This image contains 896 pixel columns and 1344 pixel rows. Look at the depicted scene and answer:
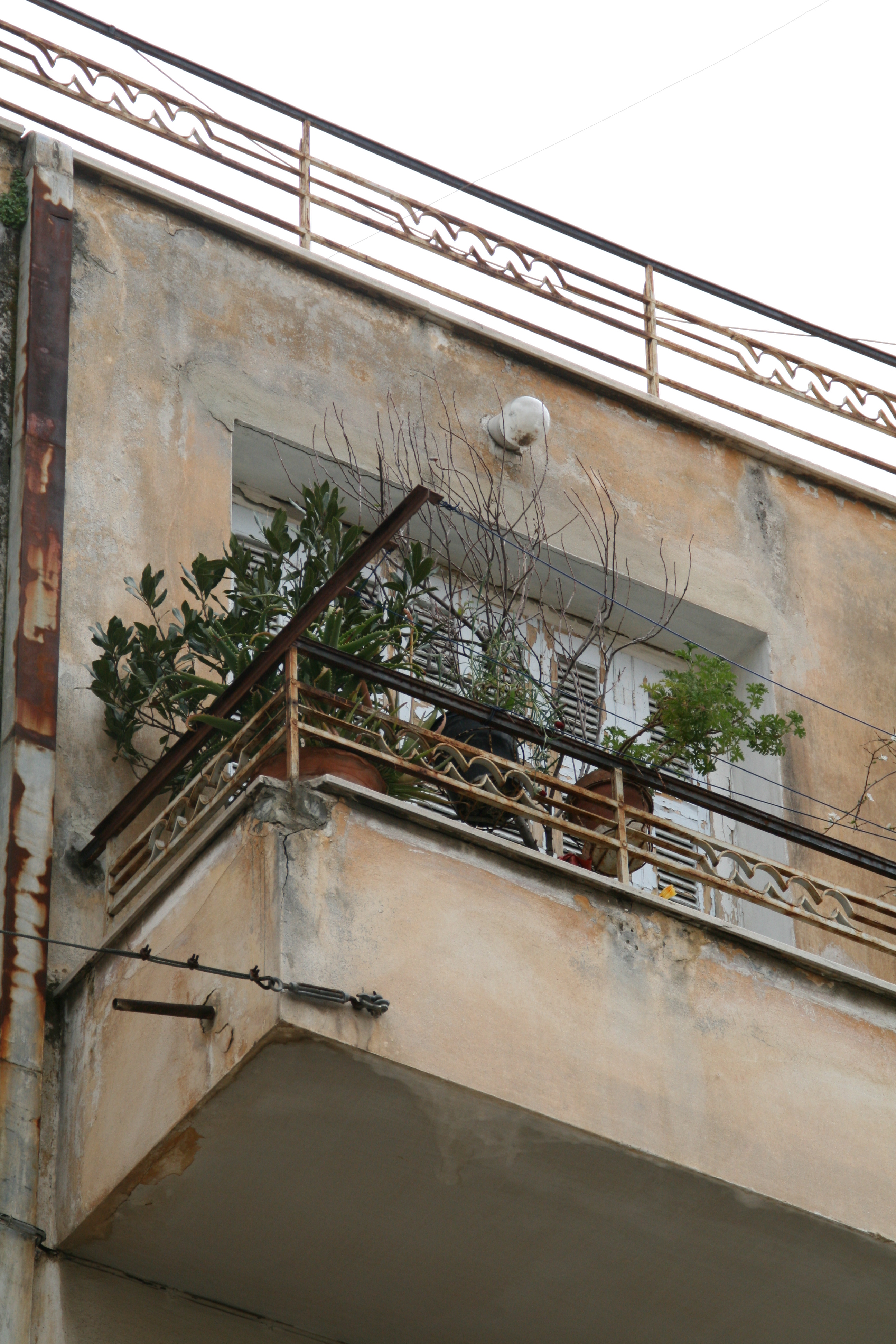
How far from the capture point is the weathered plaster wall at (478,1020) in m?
→ 6.80

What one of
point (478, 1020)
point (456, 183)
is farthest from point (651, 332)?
point (478, 1020)

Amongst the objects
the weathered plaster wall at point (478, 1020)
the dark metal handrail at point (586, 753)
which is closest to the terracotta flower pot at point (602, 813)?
the dark metal handrail at point (586, 753)

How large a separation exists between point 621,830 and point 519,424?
3582 mm

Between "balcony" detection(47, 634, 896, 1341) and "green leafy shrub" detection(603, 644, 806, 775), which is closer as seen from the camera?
"balcony" detection(47, 634, 896, 1341)

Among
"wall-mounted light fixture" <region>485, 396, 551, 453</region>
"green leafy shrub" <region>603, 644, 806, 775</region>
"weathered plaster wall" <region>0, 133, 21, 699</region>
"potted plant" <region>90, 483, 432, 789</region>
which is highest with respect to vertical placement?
"wall-mounted light fixture" <region>485, 396, 551, 453</region>

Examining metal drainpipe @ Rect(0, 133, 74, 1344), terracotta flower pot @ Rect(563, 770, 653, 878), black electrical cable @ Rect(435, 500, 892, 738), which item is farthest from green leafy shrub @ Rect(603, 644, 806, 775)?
metal drainpipe @ Rect(0, 133, 74, 1344)

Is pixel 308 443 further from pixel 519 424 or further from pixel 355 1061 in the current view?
pixel 355 1061

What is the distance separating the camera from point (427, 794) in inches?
309

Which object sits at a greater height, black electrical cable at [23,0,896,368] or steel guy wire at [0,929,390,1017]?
black electrical cable at [23,0,896,368]

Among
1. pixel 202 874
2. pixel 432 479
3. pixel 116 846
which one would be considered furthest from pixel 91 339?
pixel 202 874

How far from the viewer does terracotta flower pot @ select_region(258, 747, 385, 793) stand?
7305mm

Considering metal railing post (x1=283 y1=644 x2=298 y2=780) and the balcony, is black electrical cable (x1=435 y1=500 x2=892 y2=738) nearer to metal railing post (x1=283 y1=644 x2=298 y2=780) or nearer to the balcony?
the balcony

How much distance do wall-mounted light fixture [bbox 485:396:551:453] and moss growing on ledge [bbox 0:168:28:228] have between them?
2778 mm

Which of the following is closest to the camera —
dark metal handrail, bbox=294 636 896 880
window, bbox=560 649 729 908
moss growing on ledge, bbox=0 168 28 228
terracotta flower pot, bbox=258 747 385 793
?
terracotta flower pot, bbox=258 747 385 793
